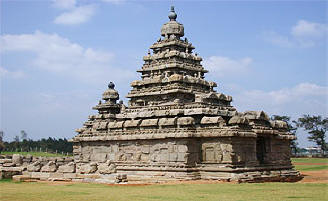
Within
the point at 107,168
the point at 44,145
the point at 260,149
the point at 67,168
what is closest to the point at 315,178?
the point at 260,149

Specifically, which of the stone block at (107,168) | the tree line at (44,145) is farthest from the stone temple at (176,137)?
the tree line at (44,145)

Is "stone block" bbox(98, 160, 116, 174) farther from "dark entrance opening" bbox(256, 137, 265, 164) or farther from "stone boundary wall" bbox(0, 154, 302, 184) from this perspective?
"dark entrance opening" bbox(256, 137, 265, 164)

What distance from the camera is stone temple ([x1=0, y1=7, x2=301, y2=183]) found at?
1155 inches

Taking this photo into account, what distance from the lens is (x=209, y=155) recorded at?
29906 millimetres

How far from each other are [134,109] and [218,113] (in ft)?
22.9

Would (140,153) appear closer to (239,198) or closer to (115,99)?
(115,99)

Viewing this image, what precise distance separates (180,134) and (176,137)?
368 millimetres

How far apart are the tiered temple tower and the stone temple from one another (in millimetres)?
55

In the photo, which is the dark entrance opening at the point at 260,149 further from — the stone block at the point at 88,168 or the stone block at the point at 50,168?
the stone block at the point at 50,168

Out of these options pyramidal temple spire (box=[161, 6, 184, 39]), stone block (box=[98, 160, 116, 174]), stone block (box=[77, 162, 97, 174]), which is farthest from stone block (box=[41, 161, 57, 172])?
pyramidal temple spire (box=[161, 6, 184, 39])

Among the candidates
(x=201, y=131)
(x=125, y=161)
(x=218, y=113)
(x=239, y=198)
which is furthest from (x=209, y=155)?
(x=239, y=198)

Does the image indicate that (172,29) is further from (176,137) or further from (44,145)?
(44,145)

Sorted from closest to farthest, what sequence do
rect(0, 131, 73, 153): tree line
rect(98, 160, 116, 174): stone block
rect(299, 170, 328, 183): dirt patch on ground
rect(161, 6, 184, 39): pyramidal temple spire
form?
rect(98, 160, 116, 174): stone block, rect(299, 170, 328, 183): dirt patch on ground, rect(161, 6, 184, 39): pyramidal temple spire, rect(0, 131, 73, 153): tree line

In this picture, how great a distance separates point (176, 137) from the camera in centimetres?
2986
